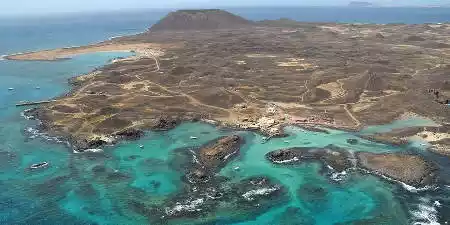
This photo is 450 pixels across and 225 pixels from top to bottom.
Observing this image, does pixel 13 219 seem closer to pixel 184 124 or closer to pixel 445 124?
pixel 184 124

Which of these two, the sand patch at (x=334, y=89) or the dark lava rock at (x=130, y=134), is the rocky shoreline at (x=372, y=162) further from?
the sand patch at (x=334, y=89)

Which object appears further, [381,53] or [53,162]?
[381,53]

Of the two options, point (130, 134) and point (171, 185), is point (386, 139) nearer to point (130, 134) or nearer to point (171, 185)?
point (171, 185)

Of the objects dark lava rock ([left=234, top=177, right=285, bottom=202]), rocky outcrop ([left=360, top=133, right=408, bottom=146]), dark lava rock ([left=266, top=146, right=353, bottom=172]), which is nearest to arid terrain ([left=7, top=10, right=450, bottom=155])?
rocky outcrop ([left=360, top=133, right=408, bottom=146])

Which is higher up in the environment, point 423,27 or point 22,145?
point 423,27

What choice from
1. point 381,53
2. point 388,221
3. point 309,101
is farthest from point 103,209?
point 381,53

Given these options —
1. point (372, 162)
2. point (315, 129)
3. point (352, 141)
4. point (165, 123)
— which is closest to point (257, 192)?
point (372, 162)
